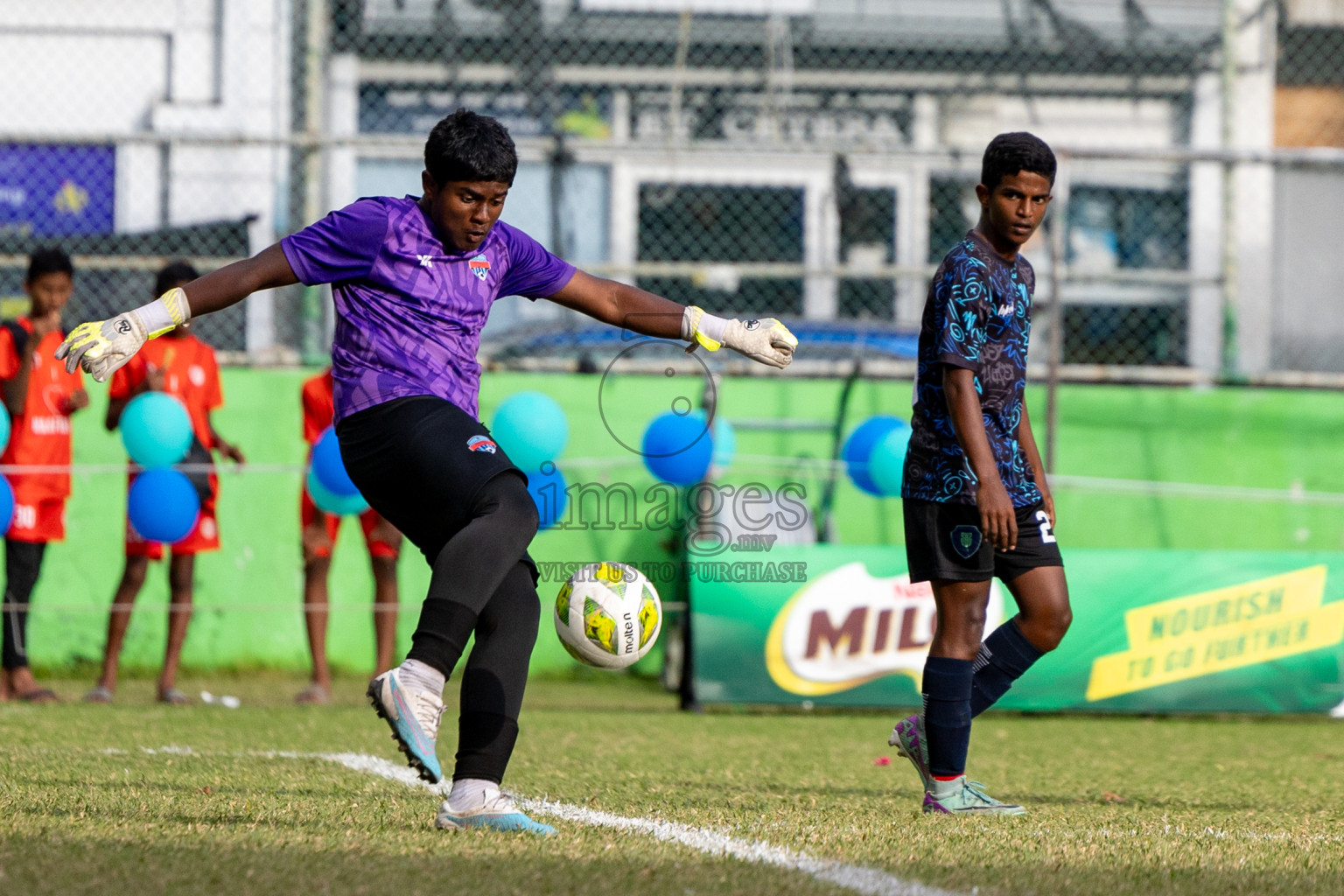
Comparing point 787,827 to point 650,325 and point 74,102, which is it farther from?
point 74,102

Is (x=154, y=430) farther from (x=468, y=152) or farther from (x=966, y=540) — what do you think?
(x=966, y=540)

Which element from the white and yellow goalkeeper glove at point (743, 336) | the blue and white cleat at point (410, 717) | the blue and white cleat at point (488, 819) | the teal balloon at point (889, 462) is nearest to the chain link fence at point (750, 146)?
the teal balloon at point (889, 462)

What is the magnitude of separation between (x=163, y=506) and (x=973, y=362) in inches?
178

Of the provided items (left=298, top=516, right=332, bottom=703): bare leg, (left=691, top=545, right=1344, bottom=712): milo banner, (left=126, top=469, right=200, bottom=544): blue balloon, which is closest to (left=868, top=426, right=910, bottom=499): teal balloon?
(left=691, top=545, right=1344, bottom=712): milo banner

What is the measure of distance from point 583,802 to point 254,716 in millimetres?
3094

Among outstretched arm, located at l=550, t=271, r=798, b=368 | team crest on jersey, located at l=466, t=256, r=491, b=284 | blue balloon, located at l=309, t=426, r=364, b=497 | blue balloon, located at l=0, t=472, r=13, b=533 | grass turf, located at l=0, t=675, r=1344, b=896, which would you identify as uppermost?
team crest on jersey, located at l=466, t=256, r=491, b=284

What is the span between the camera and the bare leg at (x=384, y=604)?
789 centimetres

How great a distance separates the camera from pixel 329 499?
7.43 meters

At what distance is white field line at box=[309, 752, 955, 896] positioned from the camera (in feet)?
10.1

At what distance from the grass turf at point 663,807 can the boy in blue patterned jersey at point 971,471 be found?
251mm

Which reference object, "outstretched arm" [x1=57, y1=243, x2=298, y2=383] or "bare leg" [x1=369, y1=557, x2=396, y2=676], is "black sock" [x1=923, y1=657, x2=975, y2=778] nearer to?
"outstretched arm" [x1=57, y1=243, x2=298, y2=383]

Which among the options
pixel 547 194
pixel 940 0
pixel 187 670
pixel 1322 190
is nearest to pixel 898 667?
pixel 187 670

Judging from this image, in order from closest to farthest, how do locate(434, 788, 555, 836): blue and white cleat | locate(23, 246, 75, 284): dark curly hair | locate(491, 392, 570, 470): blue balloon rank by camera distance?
locate(434, 788, 555, 836): blue and white cleat
locate(491, 392, 570, 470): blue balloon
locate(23, 246, 75, 284): dark curly hair

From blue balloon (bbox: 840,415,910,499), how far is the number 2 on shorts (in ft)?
12.4
